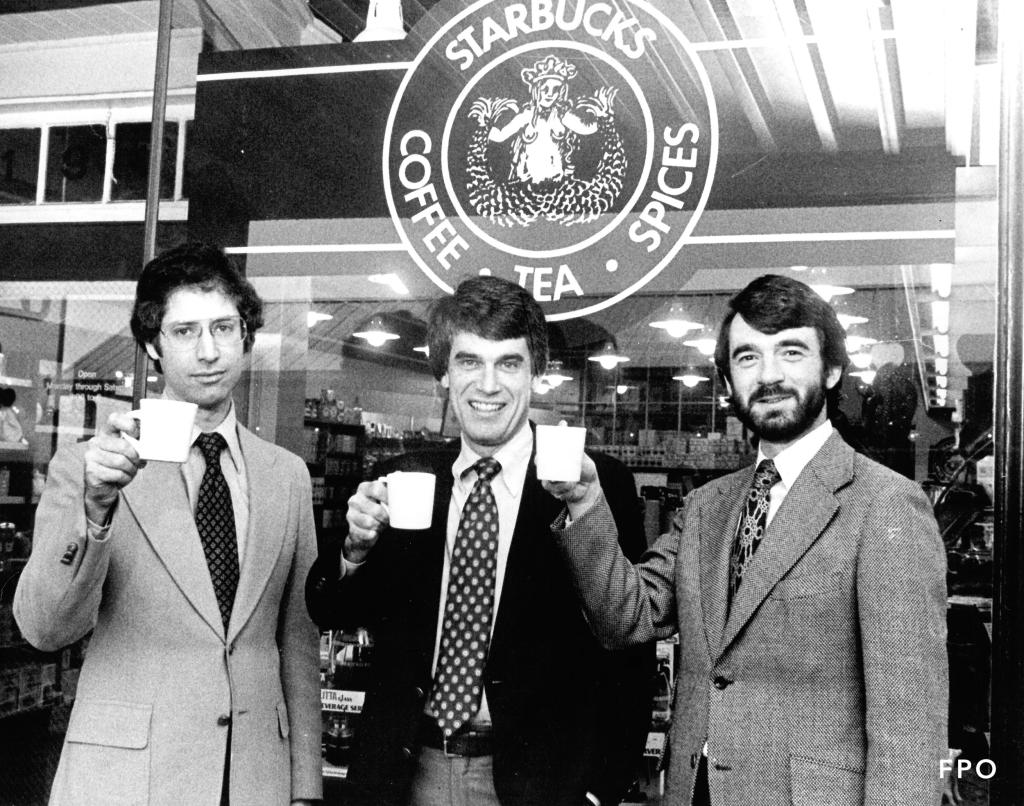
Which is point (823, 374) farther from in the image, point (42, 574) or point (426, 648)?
point (42, 574)

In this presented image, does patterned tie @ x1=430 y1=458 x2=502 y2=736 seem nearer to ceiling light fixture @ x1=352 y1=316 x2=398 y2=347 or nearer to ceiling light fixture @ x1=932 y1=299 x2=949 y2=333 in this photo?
ceiling light fixture @ x1=352 y1=316 x2=398 y2=347

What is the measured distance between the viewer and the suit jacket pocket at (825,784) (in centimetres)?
205

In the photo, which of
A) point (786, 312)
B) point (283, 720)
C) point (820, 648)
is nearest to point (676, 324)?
point (786, 312)

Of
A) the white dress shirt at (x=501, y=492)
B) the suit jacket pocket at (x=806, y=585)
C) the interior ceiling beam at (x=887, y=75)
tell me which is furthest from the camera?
the interior ceiling beam at (x=887, y=75)

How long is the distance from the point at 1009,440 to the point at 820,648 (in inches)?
41.2

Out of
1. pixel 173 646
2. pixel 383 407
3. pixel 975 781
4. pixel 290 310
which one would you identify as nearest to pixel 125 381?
pixel 290 310

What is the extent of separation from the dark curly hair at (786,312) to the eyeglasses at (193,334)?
48.6 inches

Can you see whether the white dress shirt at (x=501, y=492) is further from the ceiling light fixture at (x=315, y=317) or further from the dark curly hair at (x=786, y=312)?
the ceiling light fixture at (x=315, y=317)

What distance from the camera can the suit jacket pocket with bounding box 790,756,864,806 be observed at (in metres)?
2.05

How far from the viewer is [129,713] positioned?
233cm

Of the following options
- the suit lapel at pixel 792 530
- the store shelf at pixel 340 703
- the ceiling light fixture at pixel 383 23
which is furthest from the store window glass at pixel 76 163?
the suit lapel at pixel 792 530

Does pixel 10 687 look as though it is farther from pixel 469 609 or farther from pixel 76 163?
pixel 469 609

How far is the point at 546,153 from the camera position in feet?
10.9

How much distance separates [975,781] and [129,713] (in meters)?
2.15
